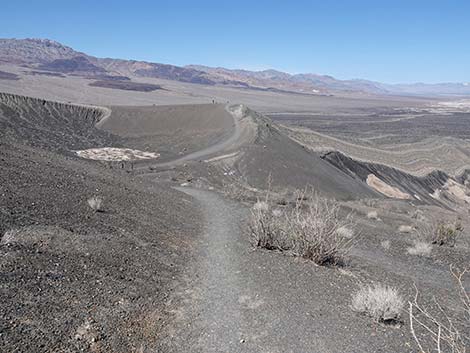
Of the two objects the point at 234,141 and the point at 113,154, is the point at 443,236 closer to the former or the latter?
the point at 113,154

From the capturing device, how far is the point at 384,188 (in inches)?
1703

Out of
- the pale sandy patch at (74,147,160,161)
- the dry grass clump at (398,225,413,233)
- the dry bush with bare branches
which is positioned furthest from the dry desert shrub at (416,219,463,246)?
the pale sandy patch at (74,147,160,161)

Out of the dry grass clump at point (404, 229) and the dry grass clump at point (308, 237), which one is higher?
the dry grass clump at point (308, 237)

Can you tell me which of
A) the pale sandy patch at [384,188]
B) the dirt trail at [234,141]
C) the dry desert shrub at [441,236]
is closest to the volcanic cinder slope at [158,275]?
the dry desert shrub at [441,236]

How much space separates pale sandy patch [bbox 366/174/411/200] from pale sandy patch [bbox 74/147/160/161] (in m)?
19.5

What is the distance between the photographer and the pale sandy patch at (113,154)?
37281mm

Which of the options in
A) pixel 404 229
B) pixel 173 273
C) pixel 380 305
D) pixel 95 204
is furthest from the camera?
pixel 404 229

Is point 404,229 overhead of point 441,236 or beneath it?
beneath

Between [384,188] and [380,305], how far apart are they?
37554 mm

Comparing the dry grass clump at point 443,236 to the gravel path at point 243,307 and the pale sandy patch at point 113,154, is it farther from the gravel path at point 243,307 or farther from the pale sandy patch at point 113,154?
the pale sandy patch at point 113,154

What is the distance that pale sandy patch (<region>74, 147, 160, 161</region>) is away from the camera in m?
37.3

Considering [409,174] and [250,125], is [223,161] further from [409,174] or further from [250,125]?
[409,174]

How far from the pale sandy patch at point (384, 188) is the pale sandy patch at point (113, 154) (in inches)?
768

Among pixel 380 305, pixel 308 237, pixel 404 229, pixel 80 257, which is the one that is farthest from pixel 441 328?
pixel 404 229
